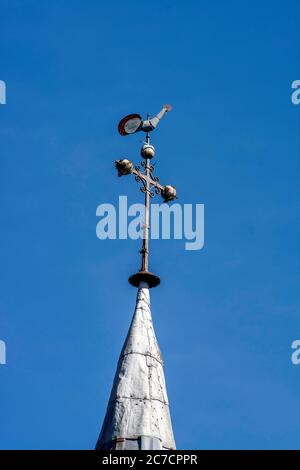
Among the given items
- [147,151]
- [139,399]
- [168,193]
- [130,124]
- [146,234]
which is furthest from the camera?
[130,124]

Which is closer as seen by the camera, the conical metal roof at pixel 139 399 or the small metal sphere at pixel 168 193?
the conical metal roof at pixel 139 399

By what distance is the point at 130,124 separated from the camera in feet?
70.6

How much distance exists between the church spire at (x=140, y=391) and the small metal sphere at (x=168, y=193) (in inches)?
37.2

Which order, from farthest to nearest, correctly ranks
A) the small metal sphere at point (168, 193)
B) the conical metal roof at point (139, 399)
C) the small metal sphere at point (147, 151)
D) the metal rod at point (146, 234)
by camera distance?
the small metal sphere at point (147, 151), the small metal sphere at point (168, 193), the metal rod at point (146, 234), the conical metal roof at point (139, 399)

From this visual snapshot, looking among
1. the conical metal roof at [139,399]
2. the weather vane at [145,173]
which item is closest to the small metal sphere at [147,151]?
the weather vane at [145,173]

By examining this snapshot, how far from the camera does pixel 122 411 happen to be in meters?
16.6

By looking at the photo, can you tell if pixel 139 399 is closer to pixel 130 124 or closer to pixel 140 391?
pixel 140 391

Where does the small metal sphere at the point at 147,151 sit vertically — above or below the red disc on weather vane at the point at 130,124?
below

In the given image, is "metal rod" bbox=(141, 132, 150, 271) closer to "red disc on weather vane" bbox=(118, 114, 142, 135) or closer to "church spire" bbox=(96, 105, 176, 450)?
"church spire" bbox=(96, 105, 176, 450)

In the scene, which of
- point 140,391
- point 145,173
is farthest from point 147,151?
point 140,391

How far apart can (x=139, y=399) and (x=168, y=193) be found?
5225 millimetres

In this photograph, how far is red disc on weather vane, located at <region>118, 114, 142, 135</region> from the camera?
2148 cm

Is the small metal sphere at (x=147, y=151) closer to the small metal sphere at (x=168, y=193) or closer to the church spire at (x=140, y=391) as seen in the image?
the small metal sphere at (x=168, y=193)

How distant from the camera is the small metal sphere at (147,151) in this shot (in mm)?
20875
